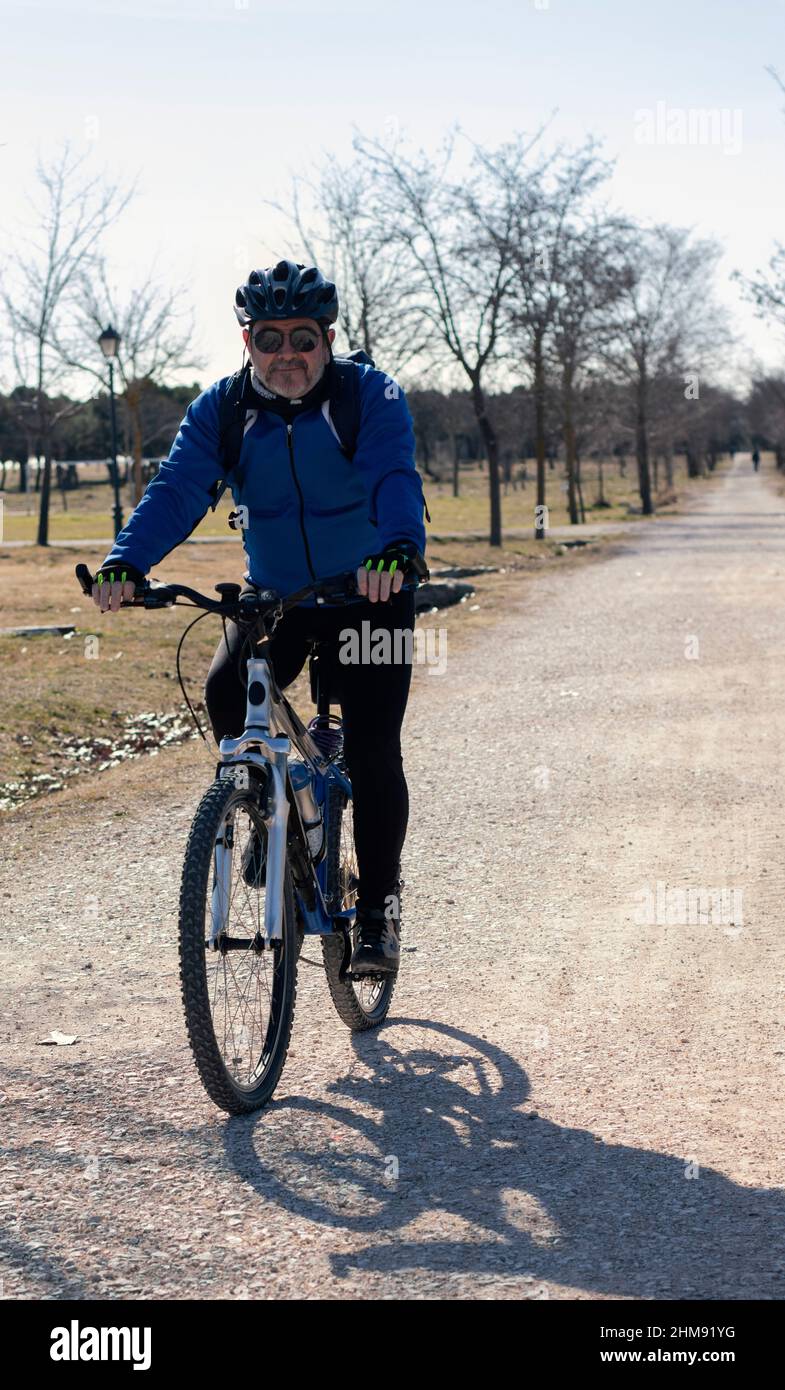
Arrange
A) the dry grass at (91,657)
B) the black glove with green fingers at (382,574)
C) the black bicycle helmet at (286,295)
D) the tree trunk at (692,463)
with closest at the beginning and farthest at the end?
the black glove with green fingers at (382,574) → the black bicycle helmet at (286,295) → the dry grass at (91,657) → the tree trunk at (692,463)

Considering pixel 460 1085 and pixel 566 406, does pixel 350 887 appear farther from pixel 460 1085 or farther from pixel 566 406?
pixel 566 406

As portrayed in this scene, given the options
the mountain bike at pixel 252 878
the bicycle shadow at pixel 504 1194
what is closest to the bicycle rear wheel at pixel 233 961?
the mountain bike at pixel 252 878

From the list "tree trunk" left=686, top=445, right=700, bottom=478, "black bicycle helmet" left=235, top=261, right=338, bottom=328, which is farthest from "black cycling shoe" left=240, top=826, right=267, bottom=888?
"tree trunk" left=686, top=445, right=700, bottom=478

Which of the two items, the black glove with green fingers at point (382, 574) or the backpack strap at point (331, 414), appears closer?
the black glove with green fingers at point (382, 574)

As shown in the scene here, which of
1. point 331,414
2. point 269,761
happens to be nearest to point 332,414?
point 331,414

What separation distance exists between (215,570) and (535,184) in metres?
11.7

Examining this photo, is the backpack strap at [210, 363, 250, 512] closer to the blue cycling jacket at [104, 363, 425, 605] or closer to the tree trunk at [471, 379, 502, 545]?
the blue cycling jacket at [104, 363, 425, 605]

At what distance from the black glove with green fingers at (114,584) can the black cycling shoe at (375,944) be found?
1174 millimetres

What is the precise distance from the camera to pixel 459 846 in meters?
6.57

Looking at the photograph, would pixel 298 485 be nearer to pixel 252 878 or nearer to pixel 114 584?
pixel 114 584

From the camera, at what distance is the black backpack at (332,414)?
152 inches

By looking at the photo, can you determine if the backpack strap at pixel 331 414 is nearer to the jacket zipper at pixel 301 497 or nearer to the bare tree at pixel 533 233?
the jacket zipper at pixel 301 497

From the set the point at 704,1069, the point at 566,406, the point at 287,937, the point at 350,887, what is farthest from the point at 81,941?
the point at 566,406

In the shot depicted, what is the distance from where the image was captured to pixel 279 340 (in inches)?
151
